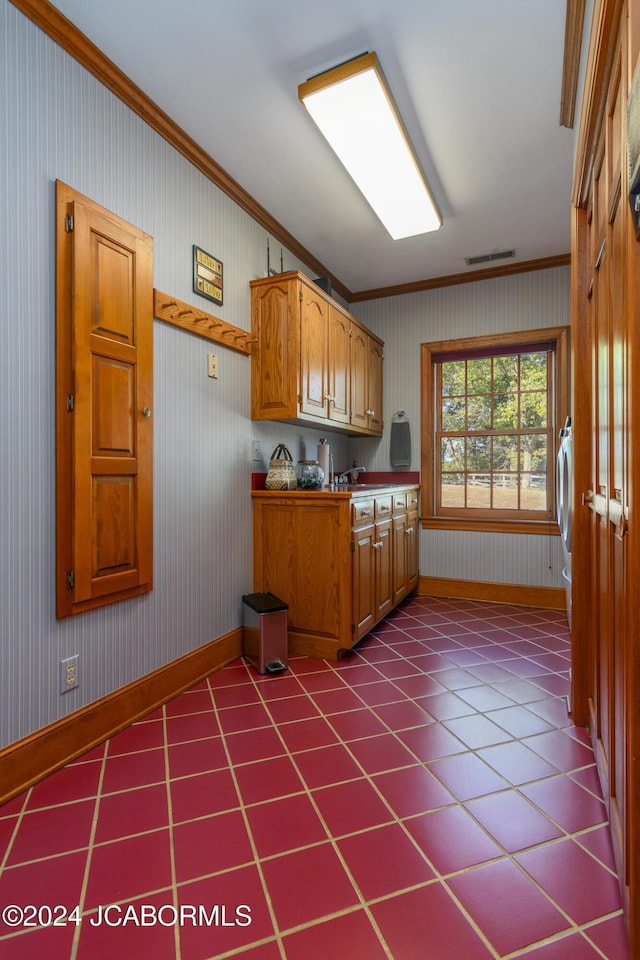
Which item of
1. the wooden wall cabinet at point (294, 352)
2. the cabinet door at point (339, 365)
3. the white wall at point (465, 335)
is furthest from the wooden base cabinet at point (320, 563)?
the white wall at point (465, 335)

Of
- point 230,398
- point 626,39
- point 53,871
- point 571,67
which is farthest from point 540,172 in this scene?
point 53,871

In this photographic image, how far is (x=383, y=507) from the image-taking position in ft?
10.9

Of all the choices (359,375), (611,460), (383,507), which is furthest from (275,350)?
(611,460)

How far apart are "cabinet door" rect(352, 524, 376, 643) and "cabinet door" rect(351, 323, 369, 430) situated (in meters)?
1.15

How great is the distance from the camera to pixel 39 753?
1.69 metres

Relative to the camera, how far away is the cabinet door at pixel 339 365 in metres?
3.38

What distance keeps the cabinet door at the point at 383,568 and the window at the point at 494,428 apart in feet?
3.15

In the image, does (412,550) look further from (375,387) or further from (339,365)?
(339,365)

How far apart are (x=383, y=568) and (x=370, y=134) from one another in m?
2.52

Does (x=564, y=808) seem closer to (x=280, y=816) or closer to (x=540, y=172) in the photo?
(x=280, y=816)

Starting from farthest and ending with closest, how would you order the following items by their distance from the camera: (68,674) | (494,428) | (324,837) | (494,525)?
(494,428), (494,525), (68,674), (324,837)

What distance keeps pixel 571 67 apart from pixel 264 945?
10.4ft

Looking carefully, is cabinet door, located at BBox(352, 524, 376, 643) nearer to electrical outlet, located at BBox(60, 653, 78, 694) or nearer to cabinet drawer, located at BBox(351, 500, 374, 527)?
cabinet drawer, located at BBox(351, 500, 374, 527)

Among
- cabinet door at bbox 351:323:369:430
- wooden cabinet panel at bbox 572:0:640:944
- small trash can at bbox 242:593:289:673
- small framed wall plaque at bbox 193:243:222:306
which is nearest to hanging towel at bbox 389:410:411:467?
cabinet door at bbox 351:323:369:430
